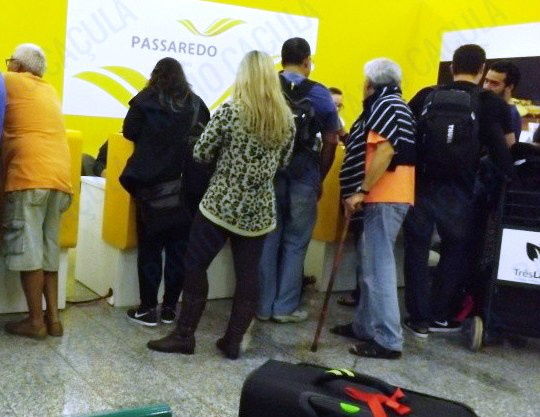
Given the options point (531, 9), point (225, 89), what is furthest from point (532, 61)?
point (225, 89)

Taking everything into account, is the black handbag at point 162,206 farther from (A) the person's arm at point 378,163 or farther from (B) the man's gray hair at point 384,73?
(B) the man's gray hair at point 384,73

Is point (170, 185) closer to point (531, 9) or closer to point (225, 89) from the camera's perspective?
point (225, 89)

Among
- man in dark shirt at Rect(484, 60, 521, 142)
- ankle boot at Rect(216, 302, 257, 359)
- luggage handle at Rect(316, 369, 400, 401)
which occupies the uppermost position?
man in dark shirt at Rect(484, 60, 521, 142)

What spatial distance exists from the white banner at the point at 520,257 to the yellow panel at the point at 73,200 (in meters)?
2.17

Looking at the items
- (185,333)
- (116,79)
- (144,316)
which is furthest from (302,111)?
(116,79)

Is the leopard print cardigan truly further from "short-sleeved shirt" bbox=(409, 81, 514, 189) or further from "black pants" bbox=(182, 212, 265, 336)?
"short-sleeved shirt" bbox=(409, 81, 514, 189)

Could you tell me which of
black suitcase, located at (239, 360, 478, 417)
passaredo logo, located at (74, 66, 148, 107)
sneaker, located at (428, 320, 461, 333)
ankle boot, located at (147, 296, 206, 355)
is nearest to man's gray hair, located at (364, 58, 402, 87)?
ankle boot, located at (147, 296, 206, 355)

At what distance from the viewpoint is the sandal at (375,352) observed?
3.24 m

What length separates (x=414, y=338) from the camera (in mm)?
3625

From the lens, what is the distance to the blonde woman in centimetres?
277

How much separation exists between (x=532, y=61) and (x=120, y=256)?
439 centimetres

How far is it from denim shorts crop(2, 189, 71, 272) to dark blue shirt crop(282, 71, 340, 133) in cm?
128

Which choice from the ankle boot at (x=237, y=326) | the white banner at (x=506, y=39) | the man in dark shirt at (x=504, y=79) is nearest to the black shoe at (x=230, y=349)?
the ankle boot at (x=237, y=326)

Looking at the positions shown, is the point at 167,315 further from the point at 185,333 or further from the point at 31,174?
the point at 31,174
